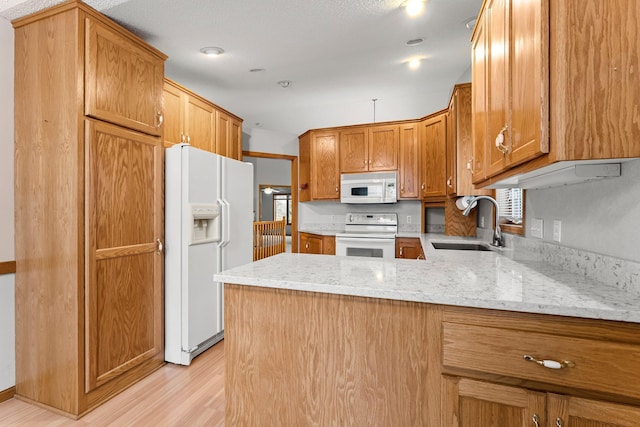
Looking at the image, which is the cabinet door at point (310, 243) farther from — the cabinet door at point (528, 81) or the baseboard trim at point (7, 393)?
the cabinet door at point (528, 81)

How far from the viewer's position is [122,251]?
201cm

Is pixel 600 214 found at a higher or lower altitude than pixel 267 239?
higher

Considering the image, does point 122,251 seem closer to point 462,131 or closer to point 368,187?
point 462,131

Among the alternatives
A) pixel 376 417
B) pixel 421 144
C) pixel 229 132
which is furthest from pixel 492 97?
pixel 229 132

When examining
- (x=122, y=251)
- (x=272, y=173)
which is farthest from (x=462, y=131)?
(x=272, y=173)

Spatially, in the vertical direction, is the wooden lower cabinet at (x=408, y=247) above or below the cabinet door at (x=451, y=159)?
below

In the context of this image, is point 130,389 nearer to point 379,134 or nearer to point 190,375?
point 190,375

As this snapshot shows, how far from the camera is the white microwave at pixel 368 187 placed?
4.03 metres

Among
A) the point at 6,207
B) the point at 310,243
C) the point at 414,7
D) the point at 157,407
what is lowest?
the point at 157,407

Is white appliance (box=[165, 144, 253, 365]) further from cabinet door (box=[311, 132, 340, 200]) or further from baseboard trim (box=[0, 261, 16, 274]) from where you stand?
cabinet door (box=[311, 132, 340, 200])

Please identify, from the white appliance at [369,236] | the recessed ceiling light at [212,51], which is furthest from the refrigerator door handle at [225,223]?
the white appliance at [369,236]

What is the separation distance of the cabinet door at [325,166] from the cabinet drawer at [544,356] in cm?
349

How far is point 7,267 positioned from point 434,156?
12.6ft

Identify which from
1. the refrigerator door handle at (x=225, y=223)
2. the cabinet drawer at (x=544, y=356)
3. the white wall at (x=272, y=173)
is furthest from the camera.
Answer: the white wall at (x=272, y=173)
